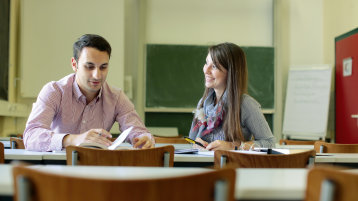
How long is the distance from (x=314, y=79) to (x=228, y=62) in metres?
3.48

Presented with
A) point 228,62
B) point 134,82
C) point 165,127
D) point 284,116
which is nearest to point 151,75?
point 134,82

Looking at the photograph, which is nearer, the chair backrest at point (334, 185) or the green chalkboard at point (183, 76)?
the chair backrest at point (334, 185)

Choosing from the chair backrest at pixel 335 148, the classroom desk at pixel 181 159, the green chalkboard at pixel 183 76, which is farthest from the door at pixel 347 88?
the classroom desk at pixel 181 159

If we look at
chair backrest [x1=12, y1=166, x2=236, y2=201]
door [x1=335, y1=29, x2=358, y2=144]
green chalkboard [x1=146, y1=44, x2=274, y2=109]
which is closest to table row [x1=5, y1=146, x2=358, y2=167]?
chair backrest [x1=12, y1=166, x2=236, y2=201]

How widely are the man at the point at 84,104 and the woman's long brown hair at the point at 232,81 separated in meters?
0.54

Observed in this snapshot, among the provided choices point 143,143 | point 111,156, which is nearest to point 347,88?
point 143,143

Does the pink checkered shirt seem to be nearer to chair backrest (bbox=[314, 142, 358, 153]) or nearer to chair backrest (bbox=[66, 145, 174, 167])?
chair backrest (bbox=[66, 145, 174, 167])

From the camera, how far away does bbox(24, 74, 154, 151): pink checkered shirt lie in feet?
7.84

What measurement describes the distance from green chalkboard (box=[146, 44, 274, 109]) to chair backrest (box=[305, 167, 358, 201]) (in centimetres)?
520

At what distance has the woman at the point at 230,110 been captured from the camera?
9.14ft

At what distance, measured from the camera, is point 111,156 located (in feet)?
5.64

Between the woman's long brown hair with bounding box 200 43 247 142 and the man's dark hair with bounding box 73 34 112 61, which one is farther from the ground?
the man's dark hair with bounding box 73 34 112 61

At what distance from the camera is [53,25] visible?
584 centimetres

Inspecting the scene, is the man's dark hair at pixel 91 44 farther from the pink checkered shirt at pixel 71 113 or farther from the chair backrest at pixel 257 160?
the chair backrest at pixel 257 160
